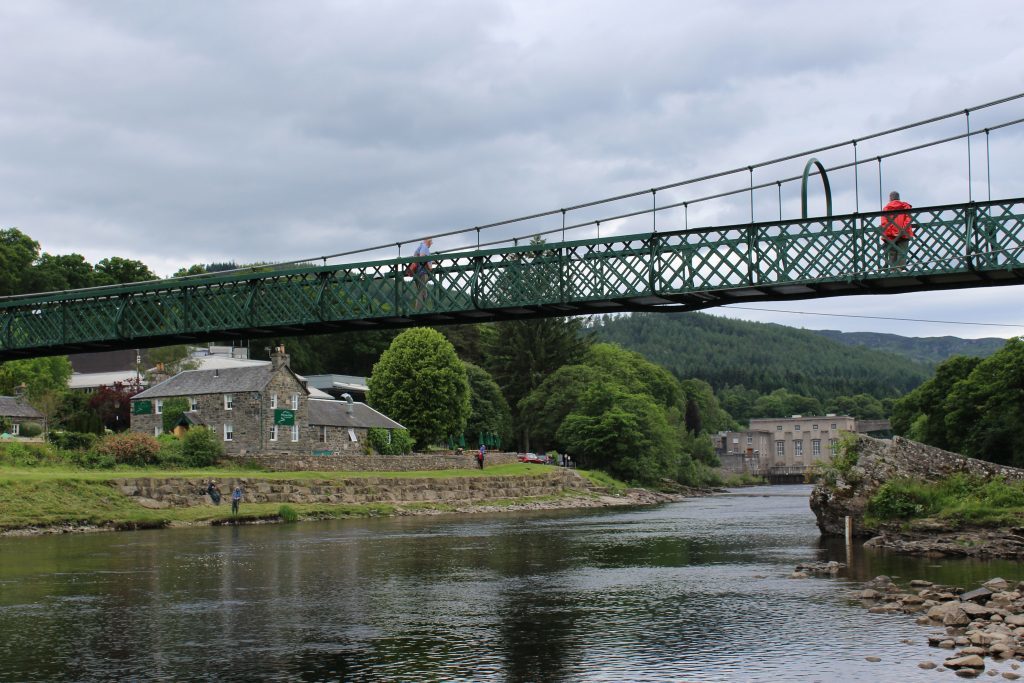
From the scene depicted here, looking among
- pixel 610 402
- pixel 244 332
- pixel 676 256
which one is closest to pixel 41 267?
pixel 610 402

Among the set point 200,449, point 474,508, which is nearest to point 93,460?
point 200,449

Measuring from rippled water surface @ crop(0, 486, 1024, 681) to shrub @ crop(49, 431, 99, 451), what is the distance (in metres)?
16.5

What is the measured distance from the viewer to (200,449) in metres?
62.6

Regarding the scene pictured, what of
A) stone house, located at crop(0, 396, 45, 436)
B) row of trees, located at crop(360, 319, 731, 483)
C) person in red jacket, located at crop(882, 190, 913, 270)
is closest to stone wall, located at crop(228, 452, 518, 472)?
row of trees, located at crop(360, 319, 731, 483)

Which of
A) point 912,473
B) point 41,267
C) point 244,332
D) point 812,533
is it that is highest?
point 41,267

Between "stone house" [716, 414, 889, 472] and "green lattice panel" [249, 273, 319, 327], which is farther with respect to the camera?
"stone house" [716, 414, 889, 472]

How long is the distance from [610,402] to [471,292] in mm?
61350

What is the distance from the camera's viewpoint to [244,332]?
1635 inches

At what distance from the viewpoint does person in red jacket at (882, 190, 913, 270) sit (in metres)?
30.2

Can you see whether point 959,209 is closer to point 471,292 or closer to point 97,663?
point 471,292

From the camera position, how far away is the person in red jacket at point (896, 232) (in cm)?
3020

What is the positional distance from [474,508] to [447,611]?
42.2 meters

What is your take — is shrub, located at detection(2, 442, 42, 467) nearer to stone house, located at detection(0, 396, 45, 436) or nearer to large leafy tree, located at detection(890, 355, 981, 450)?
stone house, located at detection(0, 396, 45, 436)

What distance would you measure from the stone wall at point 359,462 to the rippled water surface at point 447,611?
20787mm
